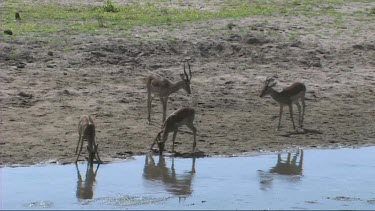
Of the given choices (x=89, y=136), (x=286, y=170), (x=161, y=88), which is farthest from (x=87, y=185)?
(x=161, y=88)

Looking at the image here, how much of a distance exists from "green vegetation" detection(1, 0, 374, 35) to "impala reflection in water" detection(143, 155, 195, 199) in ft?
22.1

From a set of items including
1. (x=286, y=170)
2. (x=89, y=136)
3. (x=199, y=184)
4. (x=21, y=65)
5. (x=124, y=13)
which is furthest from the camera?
(x=124, y=13)

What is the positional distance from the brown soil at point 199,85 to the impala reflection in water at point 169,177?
59 centimetres

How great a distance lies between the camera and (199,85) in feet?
63.5

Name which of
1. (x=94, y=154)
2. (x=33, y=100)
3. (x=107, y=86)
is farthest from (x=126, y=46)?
(x=94, y=154)

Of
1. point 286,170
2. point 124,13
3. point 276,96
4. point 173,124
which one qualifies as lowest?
point 286,170

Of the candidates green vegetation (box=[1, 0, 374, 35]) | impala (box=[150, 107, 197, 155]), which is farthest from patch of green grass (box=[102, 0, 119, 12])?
impala (box=[150, 107, 197, 155])

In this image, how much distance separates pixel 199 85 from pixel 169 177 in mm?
4874

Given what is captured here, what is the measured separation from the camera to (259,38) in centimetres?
2205

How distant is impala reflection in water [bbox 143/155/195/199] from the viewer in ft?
46.4

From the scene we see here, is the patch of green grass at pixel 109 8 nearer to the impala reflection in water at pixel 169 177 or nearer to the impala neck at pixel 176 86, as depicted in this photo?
the impala neck at pixel 176 86

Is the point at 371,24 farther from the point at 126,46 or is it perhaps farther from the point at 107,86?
the point at 107,86

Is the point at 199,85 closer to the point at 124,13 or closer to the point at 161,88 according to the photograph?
the point at 161,88

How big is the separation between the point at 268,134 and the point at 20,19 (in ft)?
24.7
